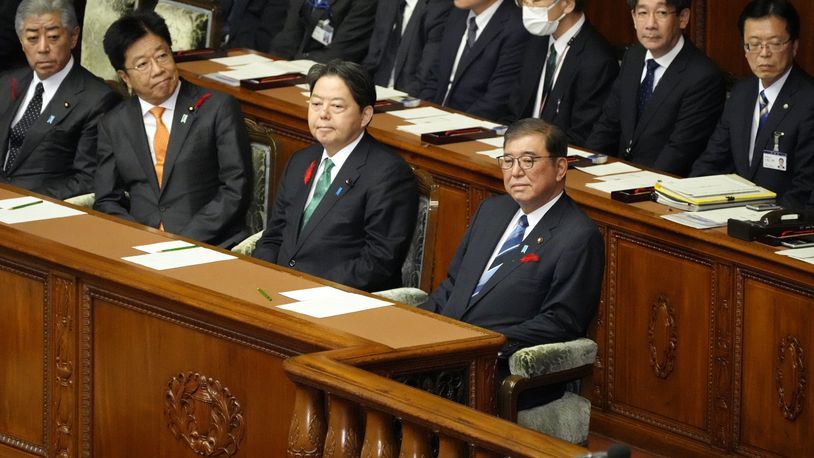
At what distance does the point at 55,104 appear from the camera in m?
6.26

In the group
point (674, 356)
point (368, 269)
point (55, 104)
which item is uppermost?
point (55, 104)

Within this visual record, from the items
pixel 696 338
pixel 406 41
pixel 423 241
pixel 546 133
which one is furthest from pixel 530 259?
pixel 406 41

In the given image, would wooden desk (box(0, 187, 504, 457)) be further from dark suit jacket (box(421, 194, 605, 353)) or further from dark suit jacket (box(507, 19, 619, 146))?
dark suit jacket (box(507, 19, 619, 146))

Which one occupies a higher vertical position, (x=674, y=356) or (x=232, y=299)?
(x=232, y=299)

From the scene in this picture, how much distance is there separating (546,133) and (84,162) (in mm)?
2213

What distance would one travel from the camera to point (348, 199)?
16.9ft

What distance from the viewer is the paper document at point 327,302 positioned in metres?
4.15

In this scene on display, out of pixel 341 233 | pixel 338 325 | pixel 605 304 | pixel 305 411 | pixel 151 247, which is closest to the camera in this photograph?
pixel 305 411

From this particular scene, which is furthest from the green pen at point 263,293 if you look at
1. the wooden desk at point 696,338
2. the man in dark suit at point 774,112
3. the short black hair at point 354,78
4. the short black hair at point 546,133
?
the man in dark suit at point 774,112

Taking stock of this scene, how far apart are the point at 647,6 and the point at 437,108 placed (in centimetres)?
112

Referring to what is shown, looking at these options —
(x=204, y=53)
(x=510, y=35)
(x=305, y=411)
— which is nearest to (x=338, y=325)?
(x=305, y=411)

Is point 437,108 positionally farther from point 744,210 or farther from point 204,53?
point 744,210

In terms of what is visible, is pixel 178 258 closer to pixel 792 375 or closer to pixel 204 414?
pixel 204 414

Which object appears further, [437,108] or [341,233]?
[437,108]
